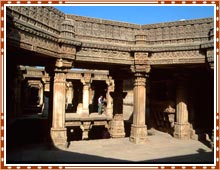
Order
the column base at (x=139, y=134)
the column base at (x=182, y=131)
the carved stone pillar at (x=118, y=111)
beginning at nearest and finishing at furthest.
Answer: the column base at (x=139, y=134) < the column base at (x=182, y=131) < the carved stone pillar at (x=118, y=111)

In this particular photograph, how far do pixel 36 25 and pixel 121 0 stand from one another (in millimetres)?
3072

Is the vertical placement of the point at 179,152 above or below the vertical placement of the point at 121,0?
below

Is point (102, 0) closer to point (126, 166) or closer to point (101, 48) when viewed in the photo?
point (126, 166)

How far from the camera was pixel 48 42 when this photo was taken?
6.86 meters

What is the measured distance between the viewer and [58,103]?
7594 millimetres

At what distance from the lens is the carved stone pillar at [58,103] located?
24.5 feet

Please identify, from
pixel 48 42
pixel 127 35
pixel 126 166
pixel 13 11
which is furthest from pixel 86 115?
pixel 126 166

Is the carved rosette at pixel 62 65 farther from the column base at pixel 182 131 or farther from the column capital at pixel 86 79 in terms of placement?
the column capital at pixel 86 79

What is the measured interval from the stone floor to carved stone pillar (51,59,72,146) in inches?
15.2

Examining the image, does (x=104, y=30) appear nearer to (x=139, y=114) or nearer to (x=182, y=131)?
(x=139, y=114)

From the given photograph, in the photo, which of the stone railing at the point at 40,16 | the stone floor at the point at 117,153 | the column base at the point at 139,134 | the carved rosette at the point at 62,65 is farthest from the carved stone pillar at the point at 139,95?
the stone railing at the point at 40,16

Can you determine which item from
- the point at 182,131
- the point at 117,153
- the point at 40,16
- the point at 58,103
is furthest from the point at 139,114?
the point at 40,16

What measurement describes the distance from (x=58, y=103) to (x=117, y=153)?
2.36m

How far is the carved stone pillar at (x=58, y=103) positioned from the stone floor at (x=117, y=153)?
39 centimetres
